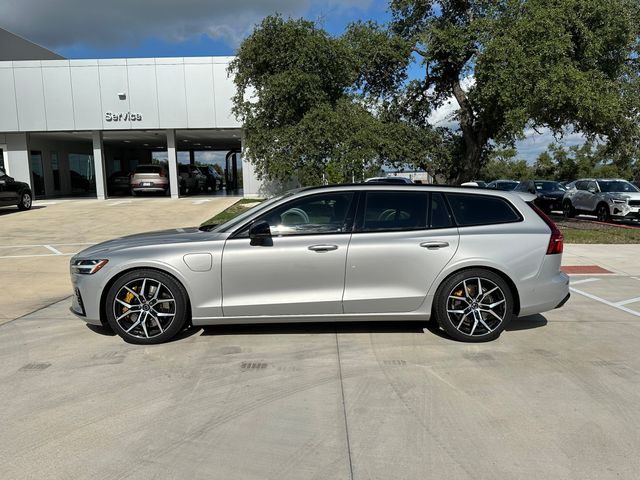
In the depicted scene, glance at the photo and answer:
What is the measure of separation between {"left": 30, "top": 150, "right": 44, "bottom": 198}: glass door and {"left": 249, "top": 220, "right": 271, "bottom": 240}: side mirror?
1099 inches

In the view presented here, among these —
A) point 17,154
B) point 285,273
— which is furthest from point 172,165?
point 285,273

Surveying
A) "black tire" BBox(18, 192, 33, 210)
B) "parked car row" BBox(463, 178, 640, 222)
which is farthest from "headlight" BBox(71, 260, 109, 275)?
"black tire" BBox(18, 192, 33, 210)

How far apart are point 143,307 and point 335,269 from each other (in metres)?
1.98

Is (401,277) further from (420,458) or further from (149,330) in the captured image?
(149,330)

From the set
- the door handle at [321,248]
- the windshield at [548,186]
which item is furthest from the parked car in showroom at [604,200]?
the door handle at [321,248]

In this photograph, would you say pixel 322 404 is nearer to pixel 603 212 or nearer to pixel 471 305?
pixel 471 305

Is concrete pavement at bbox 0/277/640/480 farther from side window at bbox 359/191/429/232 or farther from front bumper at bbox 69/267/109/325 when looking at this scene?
side window at bbox 359/191/429/232

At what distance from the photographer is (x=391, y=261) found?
5.00 meters

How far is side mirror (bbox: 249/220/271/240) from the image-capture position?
16.0 ft

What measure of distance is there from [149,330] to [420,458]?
10.3ft

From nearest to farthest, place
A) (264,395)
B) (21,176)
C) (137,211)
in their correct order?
(264,395), (137,211), (21,176)

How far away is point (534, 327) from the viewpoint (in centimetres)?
572

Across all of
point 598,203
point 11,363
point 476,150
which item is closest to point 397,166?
point 476,150

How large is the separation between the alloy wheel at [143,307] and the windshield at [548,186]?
21666 millimetres
